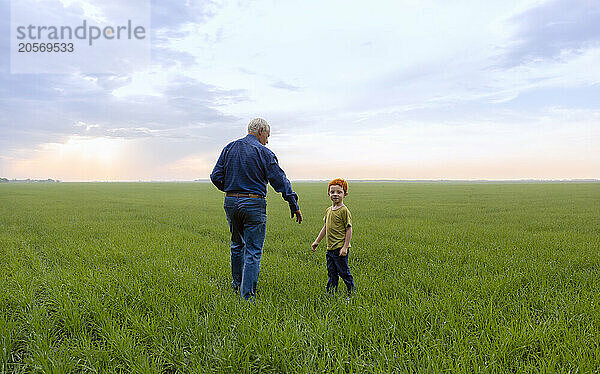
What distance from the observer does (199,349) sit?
3.23 meters

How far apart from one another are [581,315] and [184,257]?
22.1ft

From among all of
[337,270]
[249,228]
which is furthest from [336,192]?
[249,228]

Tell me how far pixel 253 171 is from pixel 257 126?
0.72 m

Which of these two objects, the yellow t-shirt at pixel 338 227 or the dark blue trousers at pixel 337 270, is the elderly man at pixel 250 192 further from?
the dark blue trousers at pixel 337 270

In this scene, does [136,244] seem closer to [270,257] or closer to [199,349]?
[270,257]

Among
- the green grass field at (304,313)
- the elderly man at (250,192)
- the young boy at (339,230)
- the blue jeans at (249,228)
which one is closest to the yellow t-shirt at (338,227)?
the young boy at (339,230)

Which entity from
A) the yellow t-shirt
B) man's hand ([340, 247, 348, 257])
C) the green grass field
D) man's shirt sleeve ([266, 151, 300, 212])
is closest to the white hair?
man's shirt sleeve ([266, 151, 300, 212])

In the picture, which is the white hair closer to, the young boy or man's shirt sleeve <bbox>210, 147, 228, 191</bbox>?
man's shirt sleeve <bbox>210, 147, 228, 191</bbox>

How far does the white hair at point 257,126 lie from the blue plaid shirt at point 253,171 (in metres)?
0.16

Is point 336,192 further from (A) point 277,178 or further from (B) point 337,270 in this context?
(B) point 337,270

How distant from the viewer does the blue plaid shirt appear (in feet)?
14.2

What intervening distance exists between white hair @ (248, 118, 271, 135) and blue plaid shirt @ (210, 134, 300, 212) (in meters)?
0.16

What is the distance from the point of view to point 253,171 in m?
4.34

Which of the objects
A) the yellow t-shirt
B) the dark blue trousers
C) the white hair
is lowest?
the dark blue trousers
